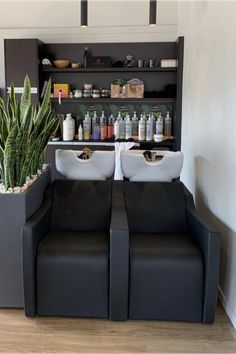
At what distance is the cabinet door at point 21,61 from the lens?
190 inches

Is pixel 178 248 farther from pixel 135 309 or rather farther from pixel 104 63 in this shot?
pixel 104 63

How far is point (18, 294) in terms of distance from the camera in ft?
8.18

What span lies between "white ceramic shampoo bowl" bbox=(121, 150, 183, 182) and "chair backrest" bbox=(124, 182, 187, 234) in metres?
0.10

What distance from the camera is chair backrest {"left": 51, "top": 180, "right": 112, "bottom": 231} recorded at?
9.28 ft

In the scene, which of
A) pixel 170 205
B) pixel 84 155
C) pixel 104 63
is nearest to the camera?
pixel 170 205

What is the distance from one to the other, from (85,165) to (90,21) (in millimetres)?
2843

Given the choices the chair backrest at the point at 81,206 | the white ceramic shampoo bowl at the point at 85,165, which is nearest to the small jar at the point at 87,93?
the white ceramic shampoo bowl at the point at 85,165

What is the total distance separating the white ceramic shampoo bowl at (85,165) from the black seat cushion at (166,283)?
88cm

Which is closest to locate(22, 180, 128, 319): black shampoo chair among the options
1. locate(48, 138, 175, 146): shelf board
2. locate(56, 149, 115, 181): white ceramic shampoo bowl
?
locate(56, 149, 115, 181): white ceramic shampoo bowl

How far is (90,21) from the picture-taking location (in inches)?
200

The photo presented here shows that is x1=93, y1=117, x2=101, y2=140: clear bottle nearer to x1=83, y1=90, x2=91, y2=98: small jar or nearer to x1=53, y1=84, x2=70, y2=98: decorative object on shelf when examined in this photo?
x1=83, y1=90, x2=91, y2=98: small jar

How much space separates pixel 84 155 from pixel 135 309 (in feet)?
4.37

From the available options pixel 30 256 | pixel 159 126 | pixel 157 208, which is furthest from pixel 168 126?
pixel 30 256

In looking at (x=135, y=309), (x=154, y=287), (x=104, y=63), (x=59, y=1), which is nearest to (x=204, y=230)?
(x=154, y=287)
